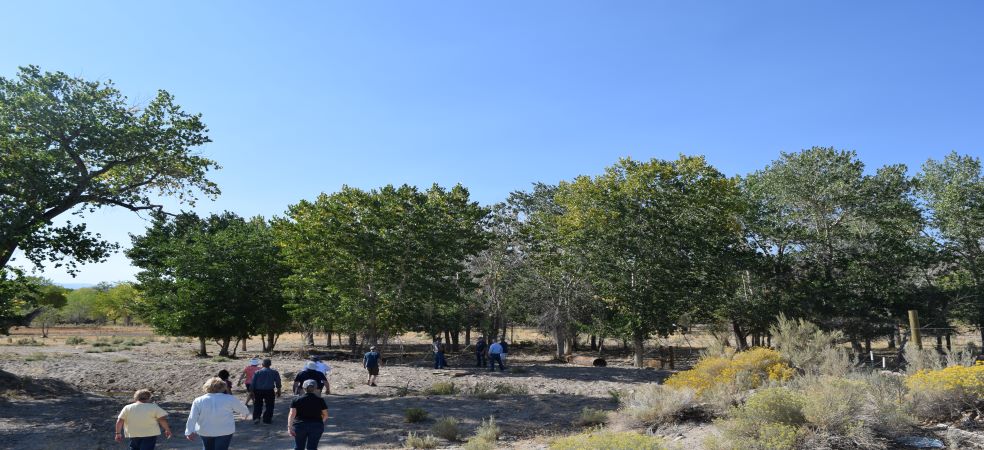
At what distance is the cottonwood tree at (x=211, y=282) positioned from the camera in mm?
31047

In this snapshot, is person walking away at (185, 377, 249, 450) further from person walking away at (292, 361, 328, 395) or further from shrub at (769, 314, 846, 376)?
shrub at (769, 314, 846, 376)

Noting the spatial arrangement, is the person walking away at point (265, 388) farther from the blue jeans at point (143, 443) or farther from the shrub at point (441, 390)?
the shrub at point (441, 390)

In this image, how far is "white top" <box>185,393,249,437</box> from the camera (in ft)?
23.8

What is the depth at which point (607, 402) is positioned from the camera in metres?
15.7

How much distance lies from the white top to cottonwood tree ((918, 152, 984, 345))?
33.9 meters


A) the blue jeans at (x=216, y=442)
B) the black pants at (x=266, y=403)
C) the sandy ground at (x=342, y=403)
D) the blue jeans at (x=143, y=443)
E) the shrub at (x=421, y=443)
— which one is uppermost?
the blue jeans at (x=216, y=442)

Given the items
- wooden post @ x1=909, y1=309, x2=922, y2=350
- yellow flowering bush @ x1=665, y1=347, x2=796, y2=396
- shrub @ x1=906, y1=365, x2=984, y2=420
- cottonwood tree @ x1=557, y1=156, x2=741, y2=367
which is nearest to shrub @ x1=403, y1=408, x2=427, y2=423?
yellow flowering bush @ x1=665, y1=347, x2=796, y2=396

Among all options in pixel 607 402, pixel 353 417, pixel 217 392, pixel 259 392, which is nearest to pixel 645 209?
pixel 607 402

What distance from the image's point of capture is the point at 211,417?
730 cm

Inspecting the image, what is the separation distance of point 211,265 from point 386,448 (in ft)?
81.1

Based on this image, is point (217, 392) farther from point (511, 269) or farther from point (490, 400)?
point (511, 269)

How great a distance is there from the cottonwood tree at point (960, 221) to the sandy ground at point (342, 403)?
19023 millimetres

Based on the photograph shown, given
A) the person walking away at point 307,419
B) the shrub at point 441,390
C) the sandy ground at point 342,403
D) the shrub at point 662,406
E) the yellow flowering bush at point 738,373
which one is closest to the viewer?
the person walking away at point 307,419

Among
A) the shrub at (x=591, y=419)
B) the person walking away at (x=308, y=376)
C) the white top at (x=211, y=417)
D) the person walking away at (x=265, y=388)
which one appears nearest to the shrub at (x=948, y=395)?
the shrub at (x=591, y=419)
